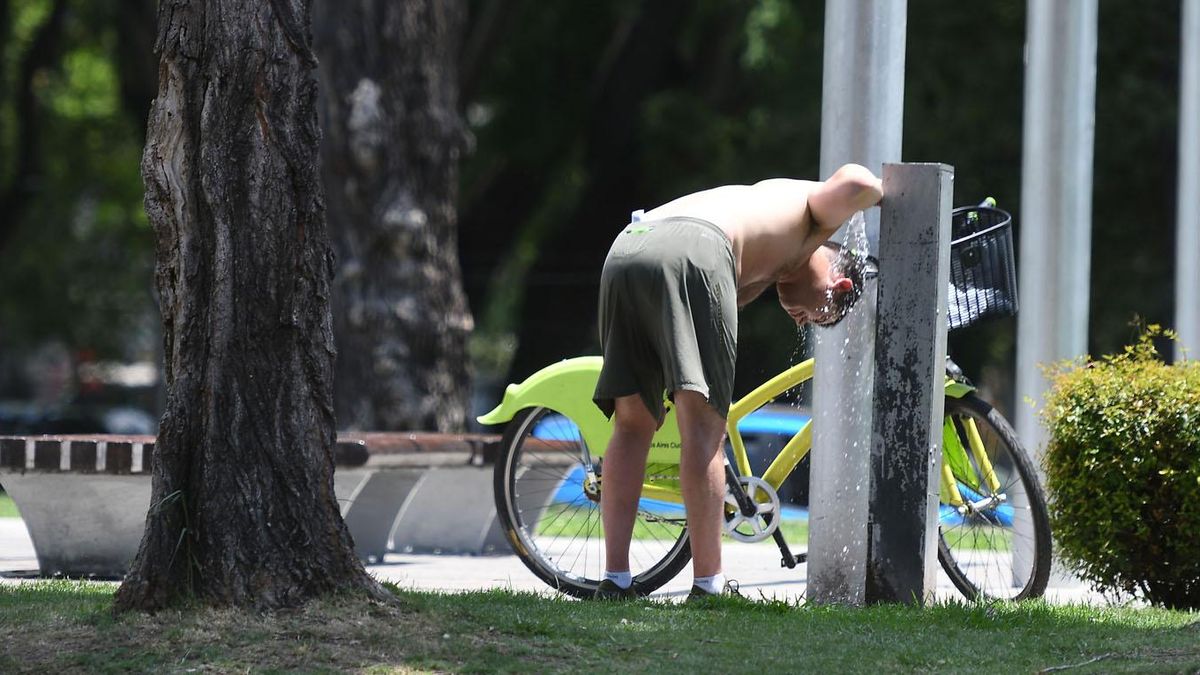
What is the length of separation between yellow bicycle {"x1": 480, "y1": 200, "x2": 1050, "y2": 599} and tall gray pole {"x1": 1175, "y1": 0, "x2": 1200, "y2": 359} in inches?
272

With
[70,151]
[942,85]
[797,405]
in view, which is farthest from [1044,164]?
[70,151]

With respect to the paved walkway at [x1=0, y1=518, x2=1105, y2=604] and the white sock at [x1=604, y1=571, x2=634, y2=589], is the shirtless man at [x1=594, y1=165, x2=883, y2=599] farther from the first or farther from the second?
the paved walkway at [x1=0, y1=518, x2=1105, y2=604]

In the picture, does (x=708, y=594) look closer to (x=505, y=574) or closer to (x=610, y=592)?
(x=610, y=592)

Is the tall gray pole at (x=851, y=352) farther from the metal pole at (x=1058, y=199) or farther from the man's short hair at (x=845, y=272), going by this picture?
the metal pole at (x=1058, y=199)

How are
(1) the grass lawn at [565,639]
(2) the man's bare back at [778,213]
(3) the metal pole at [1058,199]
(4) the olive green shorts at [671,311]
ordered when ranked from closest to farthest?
(1) the grass lawn at [565,639] → (4) the olive green shorts at [671,311] → (2) the man's bare back at [778,213] → (3) the metal pole at [1058,199]

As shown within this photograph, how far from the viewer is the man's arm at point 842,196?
5.36 meters

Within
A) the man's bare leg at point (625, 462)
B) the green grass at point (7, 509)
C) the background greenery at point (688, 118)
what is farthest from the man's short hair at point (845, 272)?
the background greenery at point (688, 118)

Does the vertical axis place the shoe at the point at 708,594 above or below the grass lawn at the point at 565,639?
above

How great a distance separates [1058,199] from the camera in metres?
7.70

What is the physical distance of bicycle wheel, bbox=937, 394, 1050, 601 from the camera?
5789 mm

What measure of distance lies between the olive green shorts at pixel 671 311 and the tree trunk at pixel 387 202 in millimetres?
7129

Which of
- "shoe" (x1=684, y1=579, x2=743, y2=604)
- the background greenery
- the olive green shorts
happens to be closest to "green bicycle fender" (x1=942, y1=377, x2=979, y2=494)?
"shoe" (x1=684, y1=579, x2=743, y2=604)

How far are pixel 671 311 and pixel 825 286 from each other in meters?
0.72

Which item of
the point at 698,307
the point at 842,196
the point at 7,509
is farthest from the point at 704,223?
the point at 7,509
